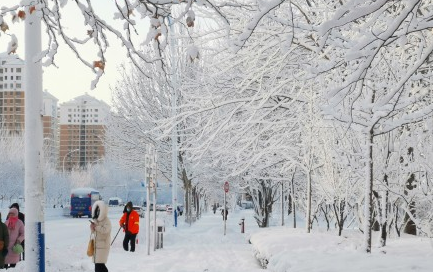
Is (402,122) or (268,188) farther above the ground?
(402,122)

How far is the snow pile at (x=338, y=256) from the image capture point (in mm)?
6754

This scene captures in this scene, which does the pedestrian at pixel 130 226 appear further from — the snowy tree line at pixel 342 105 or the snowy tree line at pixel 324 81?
the snowy tree line at pixel 342 105

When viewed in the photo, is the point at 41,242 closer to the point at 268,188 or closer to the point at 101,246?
the point at 101,246

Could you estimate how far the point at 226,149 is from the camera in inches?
507

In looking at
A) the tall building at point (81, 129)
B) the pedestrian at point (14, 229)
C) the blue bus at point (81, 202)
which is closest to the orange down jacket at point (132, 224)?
the pedestrian at point (14, 229)

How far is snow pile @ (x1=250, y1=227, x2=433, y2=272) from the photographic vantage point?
675 cm

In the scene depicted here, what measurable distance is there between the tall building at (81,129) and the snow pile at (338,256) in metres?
170

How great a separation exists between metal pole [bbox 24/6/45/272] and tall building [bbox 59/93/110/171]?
573 ft

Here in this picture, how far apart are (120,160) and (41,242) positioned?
32.6m

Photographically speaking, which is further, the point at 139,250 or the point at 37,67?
the point at 139,250

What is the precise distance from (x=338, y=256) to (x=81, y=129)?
18798 cm

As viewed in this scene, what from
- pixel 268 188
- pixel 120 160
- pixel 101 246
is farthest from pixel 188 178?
pixel 101 246

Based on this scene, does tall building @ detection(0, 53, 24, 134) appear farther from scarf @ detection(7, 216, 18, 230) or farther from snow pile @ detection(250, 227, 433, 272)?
snow pile @ detection(250, 227, 433, 272)

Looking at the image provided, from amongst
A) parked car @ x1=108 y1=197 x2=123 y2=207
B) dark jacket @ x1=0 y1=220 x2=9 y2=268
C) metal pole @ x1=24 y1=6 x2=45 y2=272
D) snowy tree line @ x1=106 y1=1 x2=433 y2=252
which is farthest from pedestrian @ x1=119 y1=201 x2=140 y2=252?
parked car @ x1=108 y1=197 x2=123 y2=207
